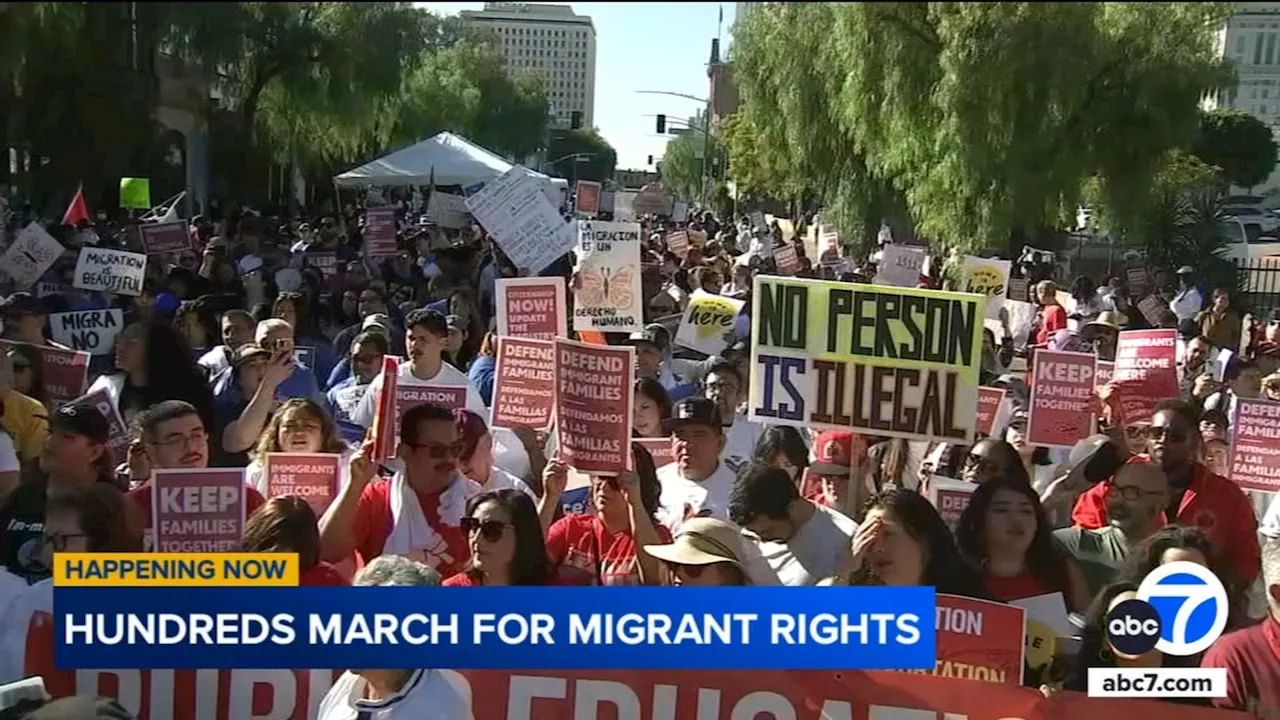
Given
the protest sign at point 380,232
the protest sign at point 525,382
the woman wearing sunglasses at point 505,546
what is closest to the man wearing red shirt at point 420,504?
the woman wearing sunglasses at point 505,546

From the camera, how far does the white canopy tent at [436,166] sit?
5.53 metres

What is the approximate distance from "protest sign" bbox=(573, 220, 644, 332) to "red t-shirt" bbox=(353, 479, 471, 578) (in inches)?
92.6

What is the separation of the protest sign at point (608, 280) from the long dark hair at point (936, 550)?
9.64ft

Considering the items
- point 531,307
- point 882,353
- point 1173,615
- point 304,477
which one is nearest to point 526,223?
point 531,307

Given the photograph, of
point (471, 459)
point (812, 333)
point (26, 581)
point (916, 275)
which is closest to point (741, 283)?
point (916, 275)

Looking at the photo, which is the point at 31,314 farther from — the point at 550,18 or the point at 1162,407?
the point at 1162,407

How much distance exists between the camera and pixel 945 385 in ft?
12.7

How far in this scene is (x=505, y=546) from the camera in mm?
3668

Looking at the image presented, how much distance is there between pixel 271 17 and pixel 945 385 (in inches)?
87.8

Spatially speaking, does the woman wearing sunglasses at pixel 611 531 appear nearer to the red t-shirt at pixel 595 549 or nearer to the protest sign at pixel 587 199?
the red t-shirt at pixel 595 549

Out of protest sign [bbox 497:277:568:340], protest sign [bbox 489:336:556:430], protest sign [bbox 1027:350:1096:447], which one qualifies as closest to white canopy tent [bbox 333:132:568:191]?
protest sign [bbox 497:277:568:340]

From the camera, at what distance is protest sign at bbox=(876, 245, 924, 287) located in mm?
5539

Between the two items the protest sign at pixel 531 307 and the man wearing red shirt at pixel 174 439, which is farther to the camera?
the protest sign at pixel 531 307

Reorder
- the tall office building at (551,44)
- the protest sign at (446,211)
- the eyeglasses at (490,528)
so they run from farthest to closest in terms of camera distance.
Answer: the protest sign at (446,211)
the eyeglasses at (490,528)
the tall office building at (551,44)
